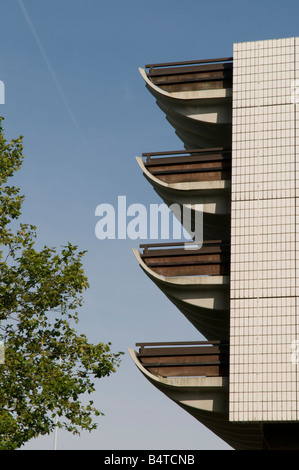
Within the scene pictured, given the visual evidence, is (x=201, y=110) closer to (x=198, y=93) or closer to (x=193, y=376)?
(x=198, y=93)

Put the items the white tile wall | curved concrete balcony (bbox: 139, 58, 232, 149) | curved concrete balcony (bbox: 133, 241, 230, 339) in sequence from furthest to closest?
1. curved concrete balcony (bbox: 139, 58, 232, 149)
2. curved concrete balcony (bbox: 133, 241, 230, 339)
3. the white tile wall

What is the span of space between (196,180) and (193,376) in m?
9.03

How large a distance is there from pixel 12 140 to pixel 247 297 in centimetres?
1137

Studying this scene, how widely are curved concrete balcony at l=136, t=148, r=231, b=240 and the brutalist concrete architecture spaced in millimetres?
52

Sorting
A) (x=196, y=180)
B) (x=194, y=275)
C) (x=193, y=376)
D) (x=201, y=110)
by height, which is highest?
(x=201, y=110)

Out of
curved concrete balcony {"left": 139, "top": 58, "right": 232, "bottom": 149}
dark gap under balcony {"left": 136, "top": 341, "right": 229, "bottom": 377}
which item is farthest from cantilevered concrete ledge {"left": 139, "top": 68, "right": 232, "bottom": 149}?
dark gap under balcony {"left": 136, "top": 341, "right": 229, "bottom": 377}

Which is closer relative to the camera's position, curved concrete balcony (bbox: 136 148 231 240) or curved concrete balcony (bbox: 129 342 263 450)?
curved concrete balcony (bbox: 129 342 263 450)

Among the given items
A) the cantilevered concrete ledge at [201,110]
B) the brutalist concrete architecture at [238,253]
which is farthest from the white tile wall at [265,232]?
the cantilevered concrete ledge at [201,110]

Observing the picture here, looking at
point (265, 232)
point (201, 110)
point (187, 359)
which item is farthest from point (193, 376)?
point (201, 110)

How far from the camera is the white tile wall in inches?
1246

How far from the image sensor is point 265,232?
33.8m

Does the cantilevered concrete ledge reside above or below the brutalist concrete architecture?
above

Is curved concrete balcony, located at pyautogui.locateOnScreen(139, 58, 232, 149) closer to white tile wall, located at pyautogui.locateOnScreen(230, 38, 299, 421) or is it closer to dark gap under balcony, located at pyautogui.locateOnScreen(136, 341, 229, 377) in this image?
white tile wall, located at pyautogui.locateOnScreen(230, 38, 299, 421)

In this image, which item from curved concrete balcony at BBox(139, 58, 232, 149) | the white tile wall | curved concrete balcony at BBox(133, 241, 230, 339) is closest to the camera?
the white tile wall
